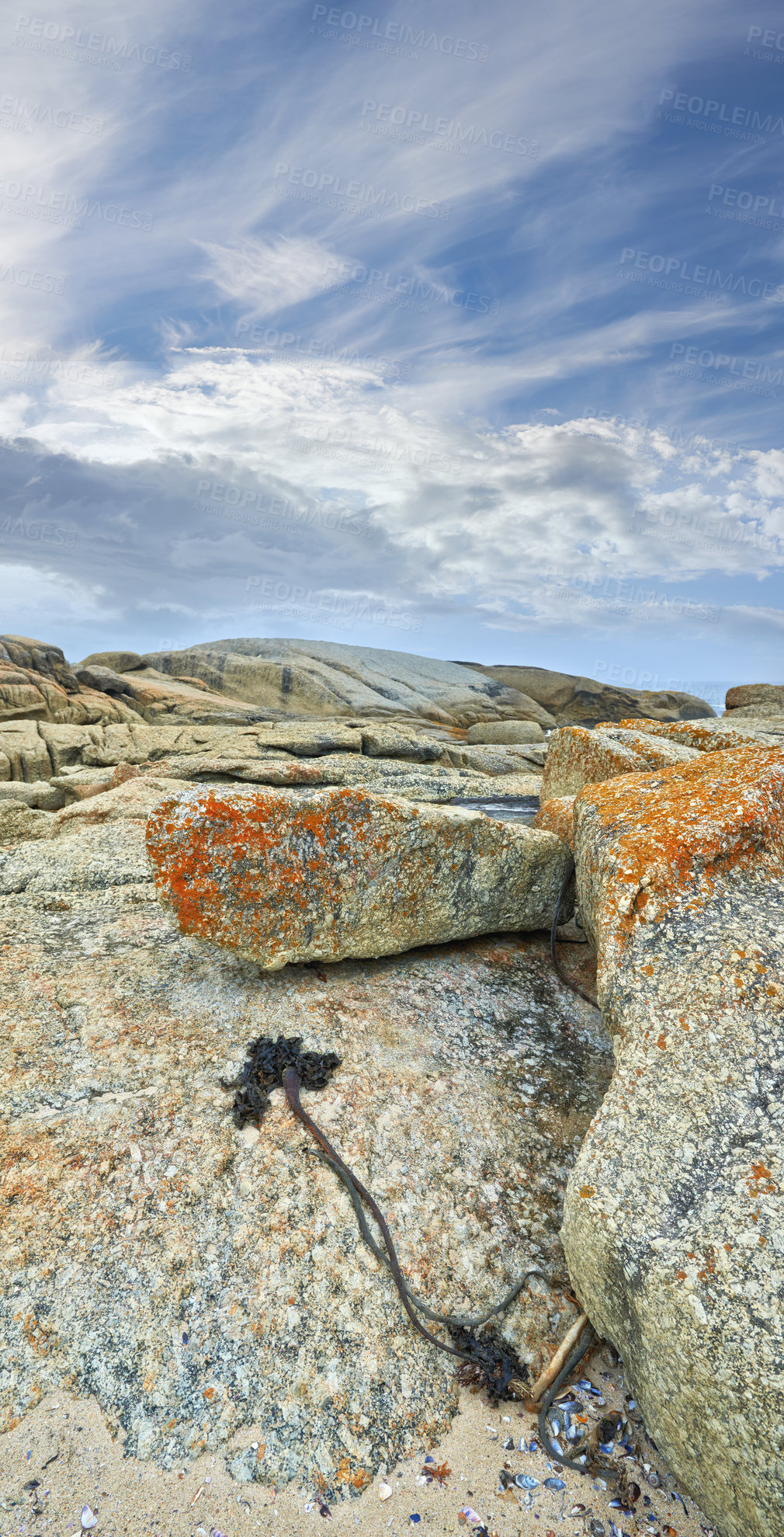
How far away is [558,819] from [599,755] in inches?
58.9

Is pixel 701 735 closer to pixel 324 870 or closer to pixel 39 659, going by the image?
pixel 324 870

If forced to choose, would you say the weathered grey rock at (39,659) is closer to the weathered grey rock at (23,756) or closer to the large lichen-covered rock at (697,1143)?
the weathered grey rock at (23,756)

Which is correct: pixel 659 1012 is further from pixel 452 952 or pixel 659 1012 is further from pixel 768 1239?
pixel 452 952

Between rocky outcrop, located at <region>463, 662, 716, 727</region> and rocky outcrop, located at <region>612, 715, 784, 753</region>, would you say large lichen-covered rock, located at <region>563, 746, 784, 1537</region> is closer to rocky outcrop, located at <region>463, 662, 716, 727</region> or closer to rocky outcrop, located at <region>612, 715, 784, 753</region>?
rocky outcrop, located at <region>612, 715, 784, 753</region>

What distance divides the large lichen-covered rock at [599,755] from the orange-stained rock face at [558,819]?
841 millimetres

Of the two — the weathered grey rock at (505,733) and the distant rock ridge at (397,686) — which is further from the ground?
the distant rock ridge at (397,686)

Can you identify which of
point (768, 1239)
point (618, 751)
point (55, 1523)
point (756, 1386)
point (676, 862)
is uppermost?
point (618, 751)

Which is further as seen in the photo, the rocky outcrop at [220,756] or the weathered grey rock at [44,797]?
the weathered grey rock at [44,797]

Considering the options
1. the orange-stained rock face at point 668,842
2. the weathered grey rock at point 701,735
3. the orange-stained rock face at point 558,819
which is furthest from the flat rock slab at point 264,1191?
the weathered grey rock at point 701,735

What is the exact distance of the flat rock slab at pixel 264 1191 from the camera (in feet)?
10.3

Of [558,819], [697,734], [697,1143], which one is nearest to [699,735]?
[697,734]

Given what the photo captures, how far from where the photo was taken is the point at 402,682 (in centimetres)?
5334

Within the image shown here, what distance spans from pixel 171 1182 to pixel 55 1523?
1.28 metres

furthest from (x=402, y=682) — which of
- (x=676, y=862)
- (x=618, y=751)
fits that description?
(x=676, y=862)
